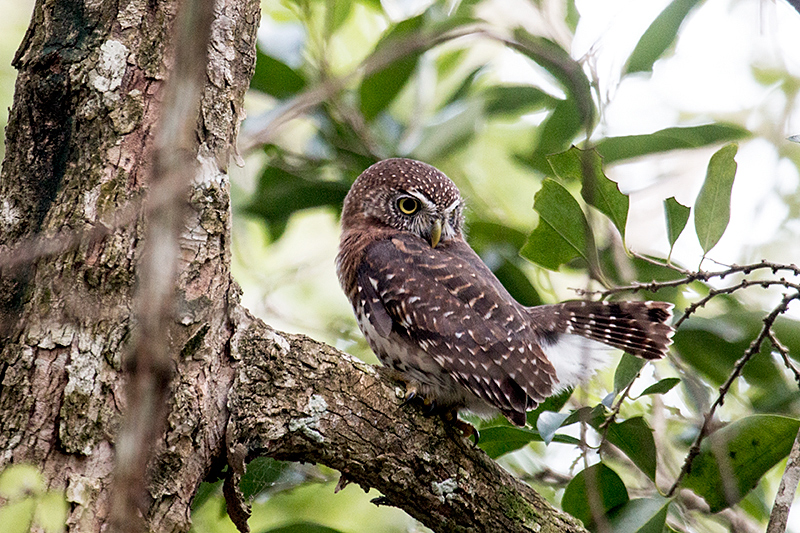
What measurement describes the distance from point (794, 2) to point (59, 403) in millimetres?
1818

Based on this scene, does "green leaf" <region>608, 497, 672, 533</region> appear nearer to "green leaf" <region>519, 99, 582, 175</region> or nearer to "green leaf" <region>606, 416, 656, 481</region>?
"green leaf" <region>606, 416, 656, 481</region>

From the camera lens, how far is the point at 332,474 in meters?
3.44

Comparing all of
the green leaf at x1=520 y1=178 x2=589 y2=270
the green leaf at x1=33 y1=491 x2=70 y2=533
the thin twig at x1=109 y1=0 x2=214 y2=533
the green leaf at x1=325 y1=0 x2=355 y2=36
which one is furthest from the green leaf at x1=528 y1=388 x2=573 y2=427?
the thin twig at x1=109 y1=0 x2=214 y2=533

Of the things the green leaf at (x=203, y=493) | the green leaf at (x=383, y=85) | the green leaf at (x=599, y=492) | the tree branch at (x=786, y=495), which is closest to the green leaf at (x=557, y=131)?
the green leaf at (x=383, y=85)

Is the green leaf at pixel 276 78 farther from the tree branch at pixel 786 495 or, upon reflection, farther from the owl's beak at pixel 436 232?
the tree branch at pixel 786 495

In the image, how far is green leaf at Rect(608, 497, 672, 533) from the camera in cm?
259

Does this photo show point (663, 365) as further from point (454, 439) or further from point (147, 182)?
point (147, 182)

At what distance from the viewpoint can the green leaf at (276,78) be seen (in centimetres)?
382

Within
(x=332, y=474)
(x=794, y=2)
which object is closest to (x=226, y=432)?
(x=332, y=474)

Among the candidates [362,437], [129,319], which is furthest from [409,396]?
[129,319]

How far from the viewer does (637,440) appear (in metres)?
2.79

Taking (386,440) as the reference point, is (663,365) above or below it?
above

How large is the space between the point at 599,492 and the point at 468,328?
2.57 feet

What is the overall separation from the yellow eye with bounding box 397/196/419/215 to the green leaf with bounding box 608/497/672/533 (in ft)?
5.92
